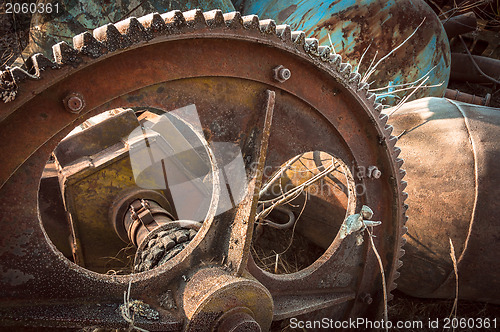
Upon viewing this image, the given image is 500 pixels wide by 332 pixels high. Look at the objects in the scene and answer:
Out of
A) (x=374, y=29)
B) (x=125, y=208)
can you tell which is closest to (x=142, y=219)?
(x=125, y=208)

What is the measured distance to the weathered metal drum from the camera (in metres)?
2.37

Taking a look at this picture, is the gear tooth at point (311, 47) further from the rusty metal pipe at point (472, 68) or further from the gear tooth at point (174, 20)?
the rusty metal pipe at point (472, 68)

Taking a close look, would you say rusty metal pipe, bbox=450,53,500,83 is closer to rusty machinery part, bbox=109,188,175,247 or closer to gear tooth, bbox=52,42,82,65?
rusty machinery part, bbox=109,188,175,247

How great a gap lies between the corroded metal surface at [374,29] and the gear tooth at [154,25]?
227cm

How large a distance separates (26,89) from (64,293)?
815 mm

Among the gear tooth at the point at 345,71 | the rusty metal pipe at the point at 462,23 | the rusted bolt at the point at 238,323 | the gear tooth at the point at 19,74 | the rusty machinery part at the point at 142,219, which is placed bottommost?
the rusted bolt at the point at 238,323

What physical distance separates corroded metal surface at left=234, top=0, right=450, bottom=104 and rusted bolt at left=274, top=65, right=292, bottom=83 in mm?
1820

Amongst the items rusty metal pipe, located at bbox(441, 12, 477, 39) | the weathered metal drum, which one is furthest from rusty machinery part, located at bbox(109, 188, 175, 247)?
rusty metal pipe, located at bbox(441, 12, 477, 39)

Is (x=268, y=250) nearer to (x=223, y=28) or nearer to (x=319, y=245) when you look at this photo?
(x=319, y=245)

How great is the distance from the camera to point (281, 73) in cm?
175

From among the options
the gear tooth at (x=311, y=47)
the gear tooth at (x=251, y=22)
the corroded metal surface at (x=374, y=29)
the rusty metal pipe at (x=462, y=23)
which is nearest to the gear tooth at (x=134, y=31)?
the gear tooth at (x=251, y=22)

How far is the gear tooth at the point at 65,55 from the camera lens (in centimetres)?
127

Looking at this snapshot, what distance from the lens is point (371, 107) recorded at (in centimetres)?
205

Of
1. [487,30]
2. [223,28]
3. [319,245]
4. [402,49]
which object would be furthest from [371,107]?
[487,30]
